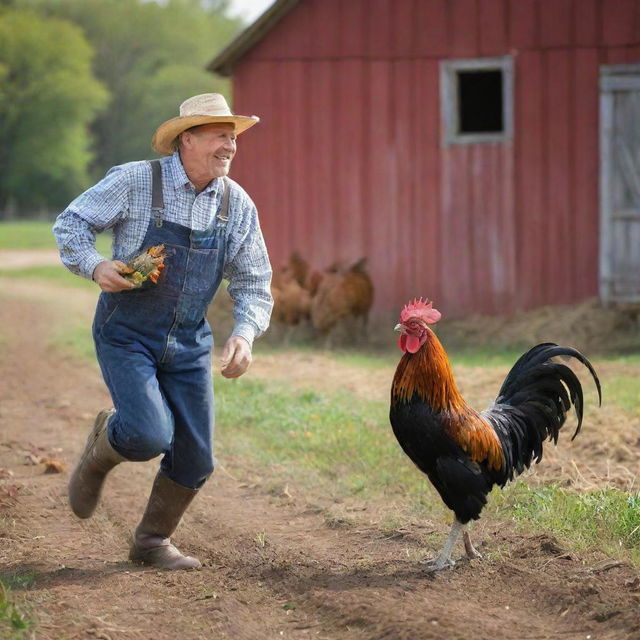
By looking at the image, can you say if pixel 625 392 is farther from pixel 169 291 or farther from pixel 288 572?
pixel 169 291

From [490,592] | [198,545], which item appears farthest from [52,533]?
[490,592]

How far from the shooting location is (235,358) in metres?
5.34

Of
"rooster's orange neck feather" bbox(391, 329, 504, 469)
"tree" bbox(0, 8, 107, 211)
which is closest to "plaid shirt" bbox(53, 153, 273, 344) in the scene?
"rooster's orange neck feather" bbox(391, 329, 504, 469)

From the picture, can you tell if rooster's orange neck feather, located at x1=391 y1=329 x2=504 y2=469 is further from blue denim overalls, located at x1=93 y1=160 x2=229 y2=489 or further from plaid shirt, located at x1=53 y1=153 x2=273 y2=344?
blue denim overalls, located at x1=93 y1=160 x2=229 y2=489

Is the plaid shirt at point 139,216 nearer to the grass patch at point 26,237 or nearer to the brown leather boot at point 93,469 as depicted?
the brown leather boot at point 93,469

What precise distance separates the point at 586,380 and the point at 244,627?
6452 millimetres

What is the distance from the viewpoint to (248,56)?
52.2ft

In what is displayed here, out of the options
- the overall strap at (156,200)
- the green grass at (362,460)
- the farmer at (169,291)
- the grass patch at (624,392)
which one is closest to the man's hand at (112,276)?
the farmer at (169,291)

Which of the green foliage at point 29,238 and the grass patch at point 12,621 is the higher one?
the green foliage at point 29,238

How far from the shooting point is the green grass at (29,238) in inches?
1412

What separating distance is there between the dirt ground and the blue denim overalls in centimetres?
67

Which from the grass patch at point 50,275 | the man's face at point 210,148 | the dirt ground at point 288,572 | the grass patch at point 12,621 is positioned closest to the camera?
the grass patch at point 12,621

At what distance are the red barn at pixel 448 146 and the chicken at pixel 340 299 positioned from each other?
867mm

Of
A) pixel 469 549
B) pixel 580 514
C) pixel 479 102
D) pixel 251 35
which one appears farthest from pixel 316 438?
pixel 479 102
